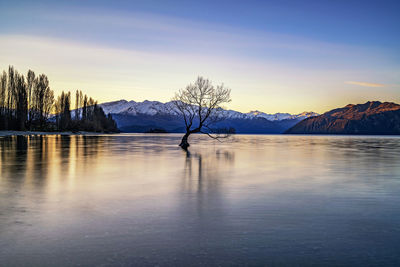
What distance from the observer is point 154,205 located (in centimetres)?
969

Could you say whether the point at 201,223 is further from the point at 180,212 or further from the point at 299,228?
the point at 299,228

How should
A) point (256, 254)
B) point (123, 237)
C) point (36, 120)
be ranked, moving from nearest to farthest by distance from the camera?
point (256, 254), point (123, 237), point (36, 120)

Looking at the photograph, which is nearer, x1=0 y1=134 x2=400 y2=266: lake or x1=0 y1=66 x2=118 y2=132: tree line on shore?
x1=0 y1=134 x2=400 y2=266: lake

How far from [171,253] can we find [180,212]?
10.1ft

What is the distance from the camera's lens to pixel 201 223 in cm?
761

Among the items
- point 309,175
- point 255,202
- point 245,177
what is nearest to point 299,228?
point 255,202

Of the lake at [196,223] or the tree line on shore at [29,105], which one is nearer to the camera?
the lake at [196,223]

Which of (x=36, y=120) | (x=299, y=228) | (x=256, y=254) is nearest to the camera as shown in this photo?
(x=256, y=254)

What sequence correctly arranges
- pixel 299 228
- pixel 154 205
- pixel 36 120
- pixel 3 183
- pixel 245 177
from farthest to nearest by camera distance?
1. pixel 36 120
2. pixel 245 177
3. pixel 3 183
4. pixel 154 205
5. pixel 299 228

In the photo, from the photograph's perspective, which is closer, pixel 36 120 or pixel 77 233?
pixel 77 233

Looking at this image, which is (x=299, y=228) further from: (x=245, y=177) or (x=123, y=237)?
(x=245, y=177)

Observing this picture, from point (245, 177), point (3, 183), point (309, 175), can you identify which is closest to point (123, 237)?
point (3, 183)

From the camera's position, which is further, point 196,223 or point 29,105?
point 29,105

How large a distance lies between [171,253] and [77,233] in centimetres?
236
